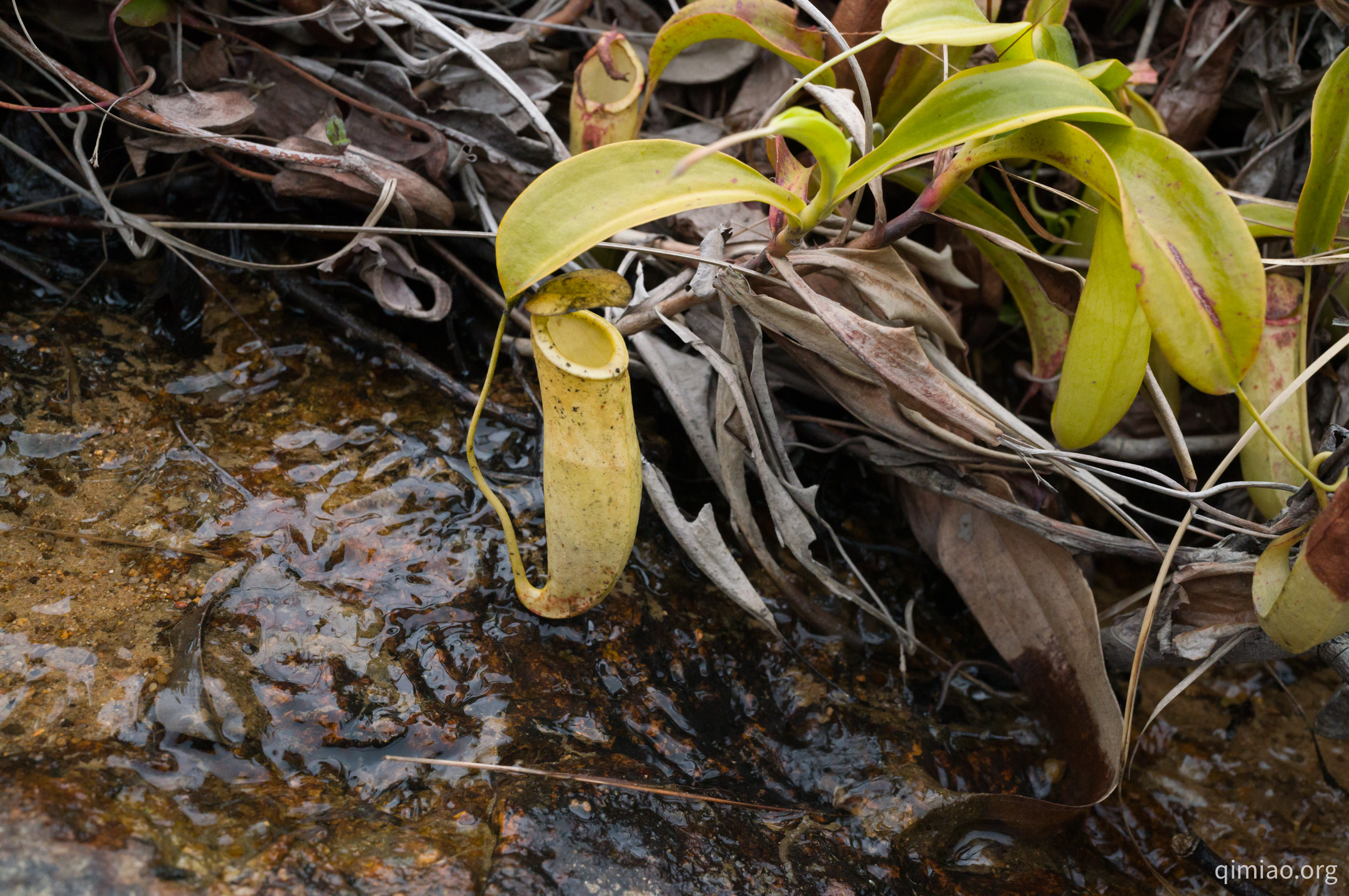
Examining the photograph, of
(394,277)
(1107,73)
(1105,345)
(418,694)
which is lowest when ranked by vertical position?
(418,694)

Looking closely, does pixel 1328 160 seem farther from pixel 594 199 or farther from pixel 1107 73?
pixel 594 199

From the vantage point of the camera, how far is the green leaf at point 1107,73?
1000 mm

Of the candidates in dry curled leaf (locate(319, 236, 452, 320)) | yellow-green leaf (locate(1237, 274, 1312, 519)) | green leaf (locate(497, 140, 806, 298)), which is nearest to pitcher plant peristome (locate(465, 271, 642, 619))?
green leaf (locate(497, 140, 806, 298))

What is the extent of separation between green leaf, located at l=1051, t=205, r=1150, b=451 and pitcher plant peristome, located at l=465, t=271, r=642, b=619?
0.53 meters

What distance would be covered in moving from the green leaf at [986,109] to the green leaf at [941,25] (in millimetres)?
34

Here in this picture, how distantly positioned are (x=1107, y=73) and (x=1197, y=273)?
368 millimetres

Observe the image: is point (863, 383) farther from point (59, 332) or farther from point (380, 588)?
point (59, 332)

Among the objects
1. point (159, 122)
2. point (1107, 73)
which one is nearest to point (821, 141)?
point (1107, 73)

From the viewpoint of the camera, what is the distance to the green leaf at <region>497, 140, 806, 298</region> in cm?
80

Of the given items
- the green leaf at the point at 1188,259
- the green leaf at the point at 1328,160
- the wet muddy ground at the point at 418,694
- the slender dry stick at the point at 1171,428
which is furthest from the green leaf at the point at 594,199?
the green leaf at the point at 1328,160

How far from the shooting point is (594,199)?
806mm

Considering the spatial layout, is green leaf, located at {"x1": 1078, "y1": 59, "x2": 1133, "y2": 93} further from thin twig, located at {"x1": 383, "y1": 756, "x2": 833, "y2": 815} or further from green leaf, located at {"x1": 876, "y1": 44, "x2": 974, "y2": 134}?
thin twig, located at {"x1": 383, "y1": 756, "x2": 833, "y2": 815}

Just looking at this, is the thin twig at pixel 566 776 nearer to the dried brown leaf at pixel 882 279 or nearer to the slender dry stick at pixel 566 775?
the slender dry stick at pixel 566 775

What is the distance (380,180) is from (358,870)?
91 cm
